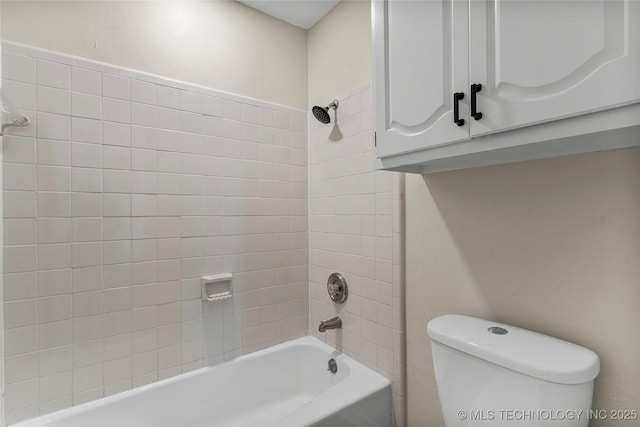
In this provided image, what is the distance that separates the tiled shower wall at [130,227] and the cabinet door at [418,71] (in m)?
0.49

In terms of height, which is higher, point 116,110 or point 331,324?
point 116,110

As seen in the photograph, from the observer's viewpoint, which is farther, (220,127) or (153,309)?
(220,127)

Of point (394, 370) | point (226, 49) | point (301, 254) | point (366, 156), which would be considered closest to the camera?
point (394, 370)

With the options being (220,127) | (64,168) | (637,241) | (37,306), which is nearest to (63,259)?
(37,306)

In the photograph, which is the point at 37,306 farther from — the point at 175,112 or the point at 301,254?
the point at 301,254

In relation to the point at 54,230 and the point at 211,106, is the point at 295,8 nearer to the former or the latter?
the point at 211,106

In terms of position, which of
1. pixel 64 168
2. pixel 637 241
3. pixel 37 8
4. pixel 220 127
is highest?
pixel 37 8

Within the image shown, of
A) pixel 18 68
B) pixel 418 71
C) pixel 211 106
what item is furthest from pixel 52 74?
pixel 418 71

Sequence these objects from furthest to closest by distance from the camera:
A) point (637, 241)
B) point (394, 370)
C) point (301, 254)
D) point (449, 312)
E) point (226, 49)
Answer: point (301, 254)
point (226, 49)
point (394, 370)
point (449, 312)
point (637, 241)

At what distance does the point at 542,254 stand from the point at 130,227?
1586 mm

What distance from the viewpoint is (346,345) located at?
170 cm

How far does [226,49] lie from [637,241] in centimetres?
183

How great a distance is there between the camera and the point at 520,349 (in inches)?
33.7

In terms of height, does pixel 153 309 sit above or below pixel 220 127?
below
